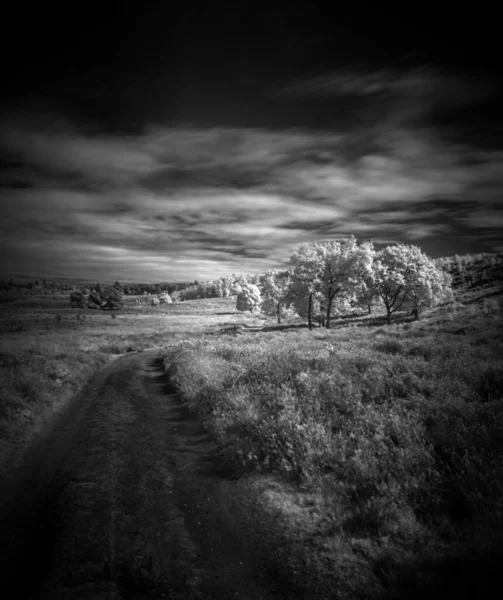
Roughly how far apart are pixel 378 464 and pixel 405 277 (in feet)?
181

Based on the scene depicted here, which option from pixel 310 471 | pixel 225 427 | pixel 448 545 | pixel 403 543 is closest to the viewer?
pixel 448 545

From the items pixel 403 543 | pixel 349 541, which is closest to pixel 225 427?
pixel 349 541

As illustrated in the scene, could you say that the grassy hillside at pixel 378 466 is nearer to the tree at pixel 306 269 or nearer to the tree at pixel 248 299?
the tree at pixel 306 269

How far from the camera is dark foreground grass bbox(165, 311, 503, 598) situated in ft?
14.8

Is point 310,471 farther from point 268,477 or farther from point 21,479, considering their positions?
point 21,479

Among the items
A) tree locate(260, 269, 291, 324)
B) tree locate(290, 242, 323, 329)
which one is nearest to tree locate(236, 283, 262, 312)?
tree locate(260, 269, 291, 324)

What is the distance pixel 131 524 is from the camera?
6.14 m

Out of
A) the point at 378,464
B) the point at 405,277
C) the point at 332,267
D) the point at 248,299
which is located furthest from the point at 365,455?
the point at 248,299

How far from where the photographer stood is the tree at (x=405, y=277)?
178 feet

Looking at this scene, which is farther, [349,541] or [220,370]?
[220,370]

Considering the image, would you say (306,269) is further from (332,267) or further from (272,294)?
(272,294)

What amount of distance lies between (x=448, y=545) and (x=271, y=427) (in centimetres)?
526

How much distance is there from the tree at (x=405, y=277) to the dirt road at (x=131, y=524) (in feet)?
164

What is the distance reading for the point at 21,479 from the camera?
8.30 metres
